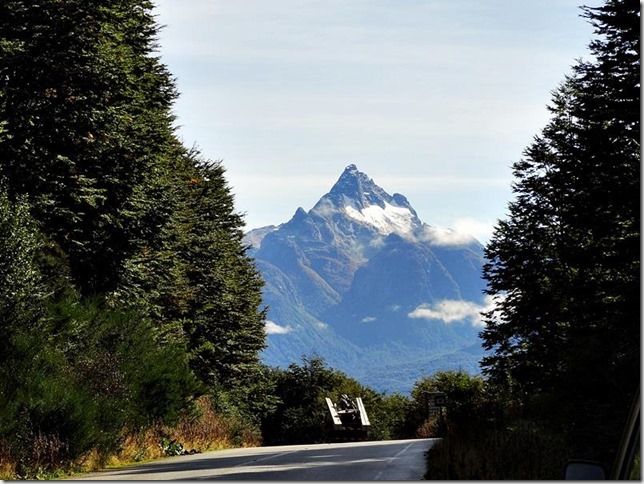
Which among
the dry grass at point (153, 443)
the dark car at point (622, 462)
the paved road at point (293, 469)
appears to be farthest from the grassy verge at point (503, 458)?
the dark car at point (622, 462)

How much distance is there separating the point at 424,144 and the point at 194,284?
30.3 metres

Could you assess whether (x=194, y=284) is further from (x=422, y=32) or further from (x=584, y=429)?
(x=422, y=32)

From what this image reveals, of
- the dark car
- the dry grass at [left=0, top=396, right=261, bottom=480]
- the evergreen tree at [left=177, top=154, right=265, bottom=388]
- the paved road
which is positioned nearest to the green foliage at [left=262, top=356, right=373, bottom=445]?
the evergreen tree at [left=177, top=154, right=265, bottom=388]

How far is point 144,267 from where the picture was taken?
31.1 m

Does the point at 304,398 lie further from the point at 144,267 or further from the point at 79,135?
the point at 79,135

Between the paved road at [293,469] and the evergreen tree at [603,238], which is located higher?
the evergreen tree at [603,238]

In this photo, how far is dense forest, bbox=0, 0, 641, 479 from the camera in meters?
21.3

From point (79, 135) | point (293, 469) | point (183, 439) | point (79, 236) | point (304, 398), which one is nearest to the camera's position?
point (293, 469)

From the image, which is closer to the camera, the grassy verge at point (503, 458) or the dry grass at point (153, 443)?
the grassy verge at point (503, 458)

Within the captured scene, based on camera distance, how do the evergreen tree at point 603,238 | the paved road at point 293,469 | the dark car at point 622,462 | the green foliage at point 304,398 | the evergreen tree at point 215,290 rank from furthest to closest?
the green foliage at point 304,398, the evergreen tree at point 215,290, the evergreen tree at point 603,238, the paved road at point 293,469, the dark car at point 622,462

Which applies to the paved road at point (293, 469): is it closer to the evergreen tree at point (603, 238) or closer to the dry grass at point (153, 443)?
the dry grass at point (153, 443)

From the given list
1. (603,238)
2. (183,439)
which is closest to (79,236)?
(183,439)

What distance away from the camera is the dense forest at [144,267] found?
69.8ft

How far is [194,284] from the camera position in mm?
46094
